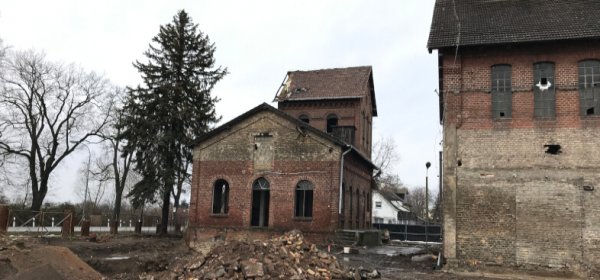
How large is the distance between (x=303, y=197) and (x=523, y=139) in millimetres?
11177

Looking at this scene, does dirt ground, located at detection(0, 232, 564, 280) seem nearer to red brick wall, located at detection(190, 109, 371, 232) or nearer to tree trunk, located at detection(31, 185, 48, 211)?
red brick wall, located at detection(190, 109, 371, 232)

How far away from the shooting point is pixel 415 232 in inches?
1510

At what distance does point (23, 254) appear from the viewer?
45.3ft

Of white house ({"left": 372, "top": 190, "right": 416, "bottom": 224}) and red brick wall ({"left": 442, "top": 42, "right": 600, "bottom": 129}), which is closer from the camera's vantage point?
red brick wall ({"left": 442, "top": 42, "right": 600, "bottom": 129})

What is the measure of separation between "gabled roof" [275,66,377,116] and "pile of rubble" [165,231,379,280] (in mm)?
19486

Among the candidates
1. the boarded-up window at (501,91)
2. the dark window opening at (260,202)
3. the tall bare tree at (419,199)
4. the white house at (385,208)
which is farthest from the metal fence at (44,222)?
the tall bare tree at (419,199)

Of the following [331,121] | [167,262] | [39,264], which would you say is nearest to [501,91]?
[167,262]

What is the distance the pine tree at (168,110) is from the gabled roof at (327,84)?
18.2 ft

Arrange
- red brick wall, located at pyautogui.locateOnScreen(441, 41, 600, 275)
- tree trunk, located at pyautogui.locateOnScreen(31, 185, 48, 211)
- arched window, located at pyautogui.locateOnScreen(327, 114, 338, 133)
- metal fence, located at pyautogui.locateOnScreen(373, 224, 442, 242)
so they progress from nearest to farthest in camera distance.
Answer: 1. red brick wall, located at pyautogui.locateOnScreen(441, 41, 600, 275)
2. arched window, located at pyautogui.locateOnScreen(327, 114, 338, 133)
3. tree trunk, located at pyautogui.locateOnScreen(31, 185, 48, 211)
4. metal fence, located at pyautogui.locateOnScreen(373, 224, 442, 242)

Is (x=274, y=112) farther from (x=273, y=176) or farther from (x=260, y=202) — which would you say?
(x=260, y=202)

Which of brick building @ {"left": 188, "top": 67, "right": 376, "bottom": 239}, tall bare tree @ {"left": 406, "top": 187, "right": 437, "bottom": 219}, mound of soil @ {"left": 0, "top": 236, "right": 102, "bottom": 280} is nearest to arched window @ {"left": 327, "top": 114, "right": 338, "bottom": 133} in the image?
brick building @ {"left": 188, "top": 67, "right": 376, "bottom": 239}

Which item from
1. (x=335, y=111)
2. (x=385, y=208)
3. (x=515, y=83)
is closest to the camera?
(x=515, y=83)

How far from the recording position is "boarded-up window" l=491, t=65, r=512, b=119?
17297 millimetres

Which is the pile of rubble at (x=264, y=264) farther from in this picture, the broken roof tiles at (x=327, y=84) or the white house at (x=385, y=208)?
the white house at (x=385, y=208)
